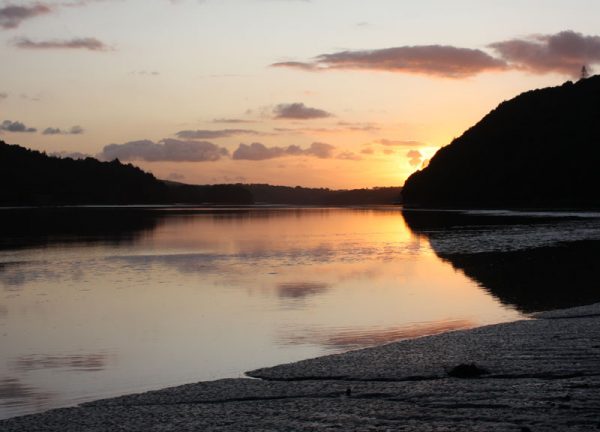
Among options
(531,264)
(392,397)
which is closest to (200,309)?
(392,397)

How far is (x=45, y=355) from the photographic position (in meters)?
20.3

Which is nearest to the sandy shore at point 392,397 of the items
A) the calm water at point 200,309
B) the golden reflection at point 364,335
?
the calm water at point 200,309

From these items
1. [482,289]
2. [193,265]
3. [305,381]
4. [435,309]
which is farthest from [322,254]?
[305,381]

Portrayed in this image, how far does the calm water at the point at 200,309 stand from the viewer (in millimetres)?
18406

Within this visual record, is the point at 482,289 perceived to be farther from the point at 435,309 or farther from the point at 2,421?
the point at 2,421

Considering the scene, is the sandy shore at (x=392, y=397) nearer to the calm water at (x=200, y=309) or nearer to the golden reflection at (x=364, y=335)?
the calm water at (x=200, y=309)

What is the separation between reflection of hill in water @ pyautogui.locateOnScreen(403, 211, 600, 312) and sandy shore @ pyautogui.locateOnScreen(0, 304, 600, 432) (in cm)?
A: 1089

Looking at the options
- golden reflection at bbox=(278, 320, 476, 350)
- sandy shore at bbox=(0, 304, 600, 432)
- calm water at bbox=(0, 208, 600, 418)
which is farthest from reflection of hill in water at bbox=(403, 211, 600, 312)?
sandy shore at bbox=(0, 304, 600, 432)

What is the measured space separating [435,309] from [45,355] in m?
14.7

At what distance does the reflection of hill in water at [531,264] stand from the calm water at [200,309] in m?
0.59

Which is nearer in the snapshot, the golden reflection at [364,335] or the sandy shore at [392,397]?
the sandy shore at [392,397]

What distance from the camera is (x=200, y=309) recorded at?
28781mm

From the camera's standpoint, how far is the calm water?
725 inches

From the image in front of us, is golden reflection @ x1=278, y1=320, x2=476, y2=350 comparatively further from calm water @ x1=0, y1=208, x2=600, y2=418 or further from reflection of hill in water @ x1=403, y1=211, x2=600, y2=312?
reflection of hill in water @ x1=403, y1=211, x2=600, y2=312
